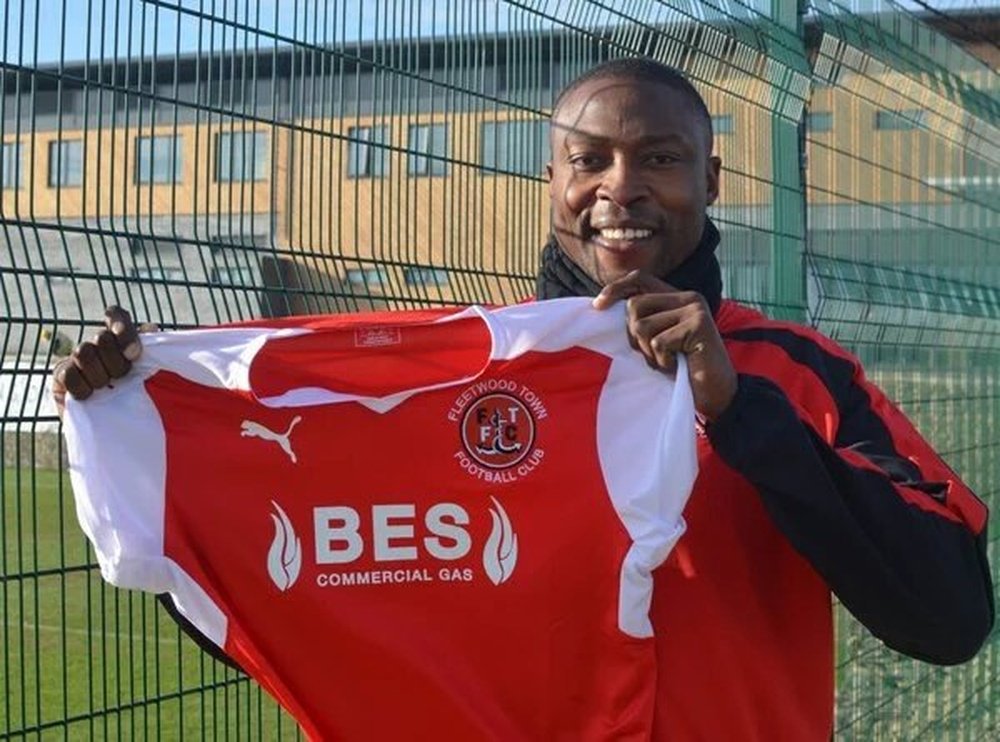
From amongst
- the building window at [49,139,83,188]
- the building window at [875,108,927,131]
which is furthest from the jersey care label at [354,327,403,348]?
the building window at [875,108,927,131]

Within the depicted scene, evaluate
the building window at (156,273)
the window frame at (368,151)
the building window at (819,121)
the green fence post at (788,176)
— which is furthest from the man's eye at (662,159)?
the building window at (819,121)

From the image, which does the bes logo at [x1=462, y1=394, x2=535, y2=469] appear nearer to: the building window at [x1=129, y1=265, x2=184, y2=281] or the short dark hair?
the short dark hair

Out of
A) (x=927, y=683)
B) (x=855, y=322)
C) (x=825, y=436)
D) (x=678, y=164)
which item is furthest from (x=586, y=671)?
(x=927, y=683)

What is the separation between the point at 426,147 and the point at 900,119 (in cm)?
298

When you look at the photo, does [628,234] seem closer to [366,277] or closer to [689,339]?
[689,339]

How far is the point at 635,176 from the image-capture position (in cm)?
253

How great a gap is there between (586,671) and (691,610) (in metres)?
0.19

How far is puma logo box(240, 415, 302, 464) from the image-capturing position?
8.18 feet

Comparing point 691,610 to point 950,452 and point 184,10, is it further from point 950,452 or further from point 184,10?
point 950,452

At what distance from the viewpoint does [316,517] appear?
2471 mm

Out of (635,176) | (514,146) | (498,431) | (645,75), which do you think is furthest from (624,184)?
(514,146)

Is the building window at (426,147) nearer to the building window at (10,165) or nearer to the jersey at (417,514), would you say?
the building window at (10,165)

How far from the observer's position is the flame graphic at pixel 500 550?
245cm

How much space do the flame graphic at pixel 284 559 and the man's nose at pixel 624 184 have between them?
729 millimetres
